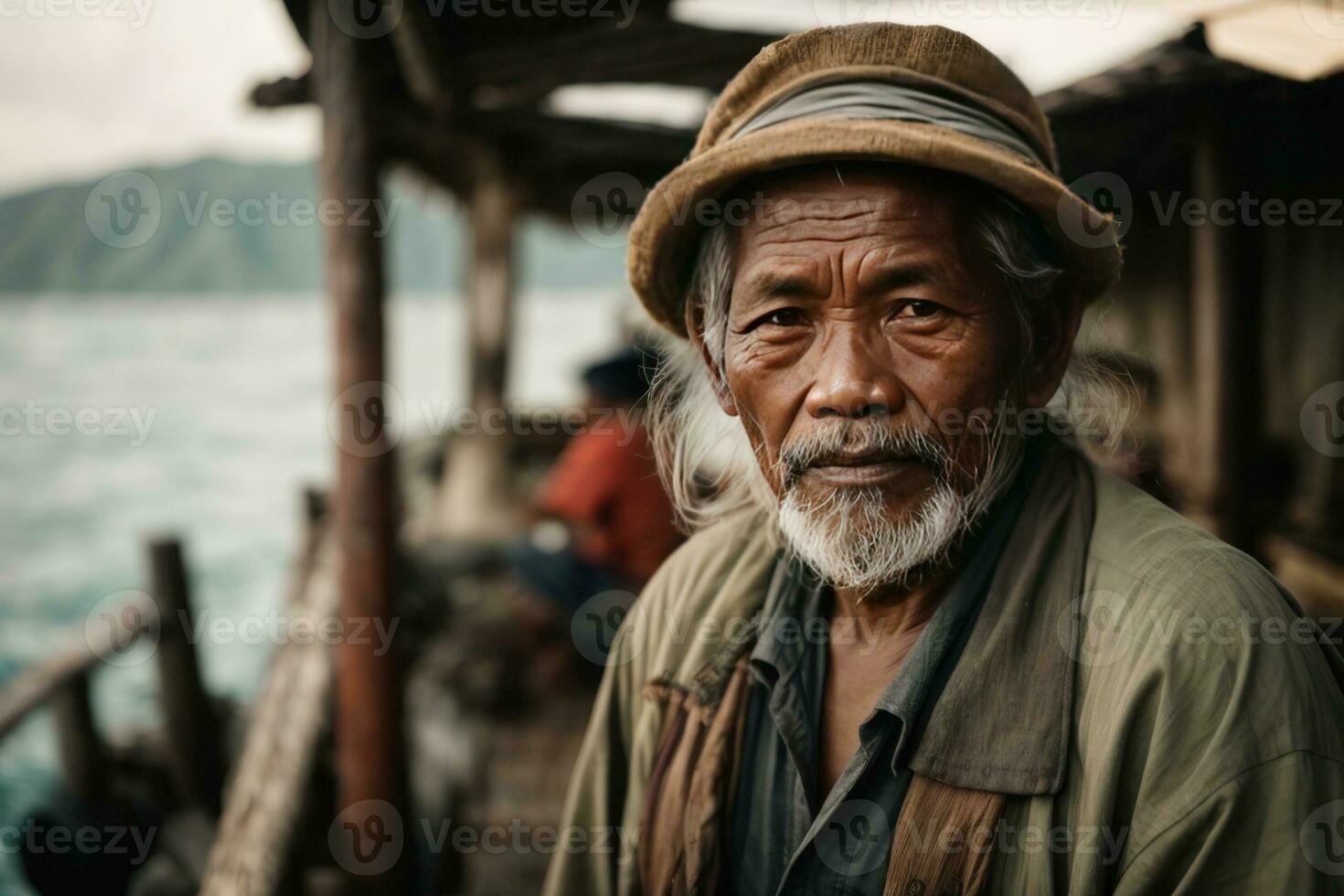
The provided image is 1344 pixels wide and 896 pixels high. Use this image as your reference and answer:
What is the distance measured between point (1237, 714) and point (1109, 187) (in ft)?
17.1

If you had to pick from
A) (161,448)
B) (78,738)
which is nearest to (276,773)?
(78,738)

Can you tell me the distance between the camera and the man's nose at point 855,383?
4.54ft

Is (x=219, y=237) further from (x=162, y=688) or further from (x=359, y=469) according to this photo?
(x=359, y=469)

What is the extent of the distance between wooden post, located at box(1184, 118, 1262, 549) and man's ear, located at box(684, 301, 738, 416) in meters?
3.68

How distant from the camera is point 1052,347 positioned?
5.17 ft

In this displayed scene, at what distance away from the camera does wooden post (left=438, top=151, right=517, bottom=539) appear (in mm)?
7781

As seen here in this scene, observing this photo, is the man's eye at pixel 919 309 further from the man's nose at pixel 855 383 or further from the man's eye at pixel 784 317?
the man's eye at pixel 784 317

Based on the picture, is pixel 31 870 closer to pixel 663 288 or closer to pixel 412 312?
pixel 663 288

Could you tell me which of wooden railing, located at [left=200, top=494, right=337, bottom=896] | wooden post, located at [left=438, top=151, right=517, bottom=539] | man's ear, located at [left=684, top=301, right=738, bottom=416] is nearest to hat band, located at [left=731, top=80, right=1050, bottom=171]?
man's ear, located at [left=684, top=301, right=738, bottom=416]

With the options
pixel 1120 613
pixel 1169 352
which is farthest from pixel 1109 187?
pixel 1120 613

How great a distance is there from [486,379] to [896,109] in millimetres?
7168

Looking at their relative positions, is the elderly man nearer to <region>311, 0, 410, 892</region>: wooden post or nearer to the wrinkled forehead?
the wrinkled forehead

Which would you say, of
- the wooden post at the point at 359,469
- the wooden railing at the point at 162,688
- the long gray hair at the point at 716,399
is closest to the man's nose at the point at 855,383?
the long gray hair at the point at 716,399

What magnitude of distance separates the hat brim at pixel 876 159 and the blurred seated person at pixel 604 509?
2.97 metres
